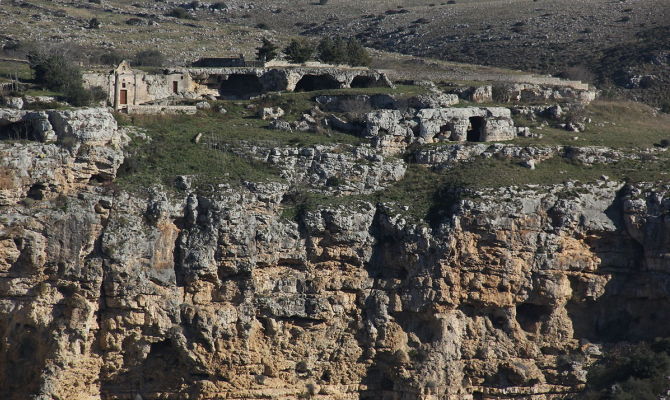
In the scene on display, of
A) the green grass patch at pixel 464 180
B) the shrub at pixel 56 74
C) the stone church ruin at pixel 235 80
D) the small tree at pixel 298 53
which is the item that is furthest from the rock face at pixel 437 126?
the shrub at pixel 56 74

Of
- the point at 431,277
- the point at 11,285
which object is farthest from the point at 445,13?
the point at 11,285

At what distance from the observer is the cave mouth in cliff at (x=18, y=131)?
151 feet

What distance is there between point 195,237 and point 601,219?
13.7m

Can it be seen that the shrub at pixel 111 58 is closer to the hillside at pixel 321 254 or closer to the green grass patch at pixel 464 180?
the hillside at pixel 321 254

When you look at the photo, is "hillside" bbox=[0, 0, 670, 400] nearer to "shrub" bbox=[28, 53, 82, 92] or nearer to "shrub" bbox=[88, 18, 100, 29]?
"shrub" bbox=[28, 53, 82, 92]

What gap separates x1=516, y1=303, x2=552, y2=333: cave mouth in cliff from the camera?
46844mm

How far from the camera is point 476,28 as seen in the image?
267 feet

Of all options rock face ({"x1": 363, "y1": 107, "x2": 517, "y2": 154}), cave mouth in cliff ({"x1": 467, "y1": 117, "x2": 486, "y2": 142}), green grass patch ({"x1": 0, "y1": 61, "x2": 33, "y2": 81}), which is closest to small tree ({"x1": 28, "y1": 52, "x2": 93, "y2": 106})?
green grass patch ({"x1": 0, "y1": 61, "x2": 33, "y2": 81})

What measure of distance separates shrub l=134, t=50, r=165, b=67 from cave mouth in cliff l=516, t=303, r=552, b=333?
2269 cm

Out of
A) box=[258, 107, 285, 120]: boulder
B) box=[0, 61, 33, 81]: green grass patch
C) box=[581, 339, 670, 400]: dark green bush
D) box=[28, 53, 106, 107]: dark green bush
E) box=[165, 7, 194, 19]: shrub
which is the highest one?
box=[165, 7, 194, 19]: shrub

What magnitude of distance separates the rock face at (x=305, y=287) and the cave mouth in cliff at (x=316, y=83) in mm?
11030

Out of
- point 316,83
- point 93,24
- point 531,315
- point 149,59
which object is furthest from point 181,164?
point 93,24

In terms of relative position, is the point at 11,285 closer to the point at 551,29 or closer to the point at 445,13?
the point at 551,29

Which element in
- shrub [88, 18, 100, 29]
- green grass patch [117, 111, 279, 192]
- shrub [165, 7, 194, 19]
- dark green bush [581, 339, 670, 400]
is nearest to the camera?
dark green bush [581, 339, 670, 400]
